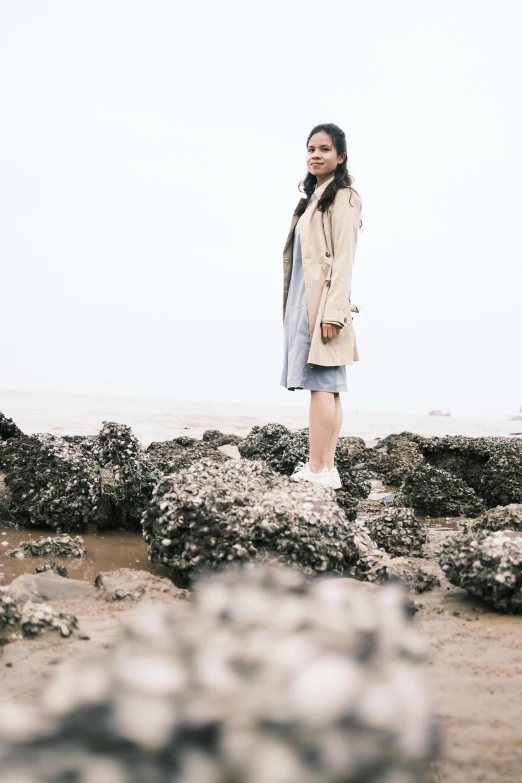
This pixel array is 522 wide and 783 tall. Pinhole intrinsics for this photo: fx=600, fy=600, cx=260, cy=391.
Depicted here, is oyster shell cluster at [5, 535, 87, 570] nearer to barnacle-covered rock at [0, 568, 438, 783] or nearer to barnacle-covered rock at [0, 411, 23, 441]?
barnacle-covered rock at [0, 411, 23, 441]

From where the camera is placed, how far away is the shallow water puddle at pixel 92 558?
3359 millimetres

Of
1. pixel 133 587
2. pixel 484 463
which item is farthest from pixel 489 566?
pixel 484 463

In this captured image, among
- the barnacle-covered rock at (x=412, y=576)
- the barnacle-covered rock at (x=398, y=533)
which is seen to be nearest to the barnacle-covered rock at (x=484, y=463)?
the barnacle-covered rock at (x=398, y=533)

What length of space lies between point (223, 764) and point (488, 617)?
216 centimetres

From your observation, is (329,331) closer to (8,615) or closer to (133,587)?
(133,587)

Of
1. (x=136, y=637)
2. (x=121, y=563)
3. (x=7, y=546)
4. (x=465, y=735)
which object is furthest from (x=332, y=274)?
(x=136, y=637)

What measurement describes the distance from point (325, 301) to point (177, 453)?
12.0 feet

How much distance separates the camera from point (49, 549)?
362 cm

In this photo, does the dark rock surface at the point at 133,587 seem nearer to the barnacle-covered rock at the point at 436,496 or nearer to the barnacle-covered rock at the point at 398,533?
the barnacle-covered rock at the point at 398,533

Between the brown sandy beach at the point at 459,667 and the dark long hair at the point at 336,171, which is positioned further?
the dark long hair at the point at 336,171

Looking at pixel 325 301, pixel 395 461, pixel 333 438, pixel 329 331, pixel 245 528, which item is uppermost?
pixel 325 301

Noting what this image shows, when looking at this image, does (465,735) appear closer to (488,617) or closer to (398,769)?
(398,769)

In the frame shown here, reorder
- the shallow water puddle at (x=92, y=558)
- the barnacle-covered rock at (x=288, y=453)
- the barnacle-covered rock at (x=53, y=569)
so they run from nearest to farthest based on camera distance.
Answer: the barnacle-covered rock at (x=53, y=569) → the shallow water puddle at (x=92, y=558) → the barnacle-covered rock at (x=288, y=453)

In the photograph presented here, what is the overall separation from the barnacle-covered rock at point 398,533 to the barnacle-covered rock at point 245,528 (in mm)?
654
